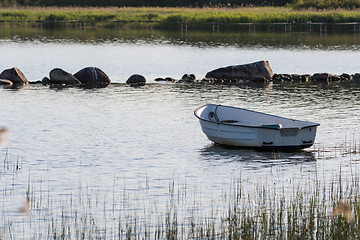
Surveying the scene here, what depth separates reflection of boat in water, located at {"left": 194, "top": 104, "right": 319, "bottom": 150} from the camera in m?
22.2

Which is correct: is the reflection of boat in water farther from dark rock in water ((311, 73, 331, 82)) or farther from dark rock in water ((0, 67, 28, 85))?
dark rock in water ((311, 73, 331, 82))

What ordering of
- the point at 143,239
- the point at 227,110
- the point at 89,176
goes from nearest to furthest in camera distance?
the point at 143,239
the point at 89,176
the point at 227,110

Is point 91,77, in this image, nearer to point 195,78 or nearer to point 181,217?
point 195,78

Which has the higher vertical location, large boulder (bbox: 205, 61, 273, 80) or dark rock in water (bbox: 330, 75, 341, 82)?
large boulder (bbox: 205, 61, 273, 80)

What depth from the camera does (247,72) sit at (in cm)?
4475

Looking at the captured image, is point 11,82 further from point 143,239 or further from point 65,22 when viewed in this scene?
point 65,22

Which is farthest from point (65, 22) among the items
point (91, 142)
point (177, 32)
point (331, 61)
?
point (91, 142)

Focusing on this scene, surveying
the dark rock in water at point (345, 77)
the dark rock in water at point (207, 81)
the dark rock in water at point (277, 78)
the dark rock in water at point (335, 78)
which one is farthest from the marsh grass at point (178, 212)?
the dark rock in water at point (345, 77)

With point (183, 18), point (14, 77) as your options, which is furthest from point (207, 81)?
point (183, 18)

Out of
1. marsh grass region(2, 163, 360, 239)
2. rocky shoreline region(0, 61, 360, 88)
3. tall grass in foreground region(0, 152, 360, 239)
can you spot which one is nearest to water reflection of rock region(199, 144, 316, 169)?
tall grass in foreground region(0, 152, 360, 239)

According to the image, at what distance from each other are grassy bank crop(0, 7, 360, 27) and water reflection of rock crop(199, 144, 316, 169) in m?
68.1

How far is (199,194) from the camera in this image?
1711cm

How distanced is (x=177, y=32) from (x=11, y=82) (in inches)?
1899

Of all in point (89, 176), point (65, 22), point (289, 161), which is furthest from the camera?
point (65, 22)
